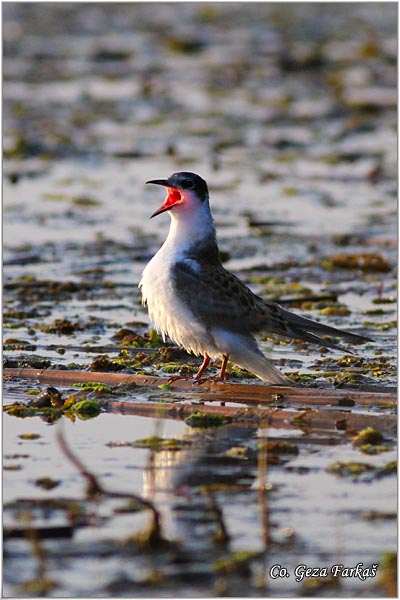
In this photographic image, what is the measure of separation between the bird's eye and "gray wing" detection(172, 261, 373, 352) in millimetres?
526

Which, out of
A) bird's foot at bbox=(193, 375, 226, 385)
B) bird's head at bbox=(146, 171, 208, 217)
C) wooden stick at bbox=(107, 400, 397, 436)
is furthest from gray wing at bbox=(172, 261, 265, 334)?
wooden stick at bbox=(107, 400, 397, 436)

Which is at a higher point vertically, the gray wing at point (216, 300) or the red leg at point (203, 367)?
the gray wing at point (216, 300)

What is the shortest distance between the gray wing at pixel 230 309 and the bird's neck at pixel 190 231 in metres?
A: 0.22

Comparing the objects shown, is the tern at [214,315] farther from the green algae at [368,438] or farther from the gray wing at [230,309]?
the green algae at [368,438]

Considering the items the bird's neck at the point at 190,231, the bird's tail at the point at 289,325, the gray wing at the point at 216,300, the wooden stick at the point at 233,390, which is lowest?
the wooden stick at the point at 233,390

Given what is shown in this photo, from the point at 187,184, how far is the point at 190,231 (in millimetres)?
286

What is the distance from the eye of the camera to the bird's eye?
7.61m

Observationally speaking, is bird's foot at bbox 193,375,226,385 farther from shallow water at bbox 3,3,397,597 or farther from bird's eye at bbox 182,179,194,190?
bird's eye at bbox 182,179,194,190

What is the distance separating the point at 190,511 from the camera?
5.29m

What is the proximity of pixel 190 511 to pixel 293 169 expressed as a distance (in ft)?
33.3

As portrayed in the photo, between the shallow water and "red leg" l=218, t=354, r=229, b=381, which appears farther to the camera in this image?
"red leg" l=218, t=354, r=229, b=381

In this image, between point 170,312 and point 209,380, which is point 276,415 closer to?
point 209,380

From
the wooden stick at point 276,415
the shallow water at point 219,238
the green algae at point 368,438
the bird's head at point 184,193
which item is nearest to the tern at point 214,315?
the bird's head at point 184,193

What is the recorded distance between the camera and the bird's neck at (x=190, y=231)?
7.54 meters
